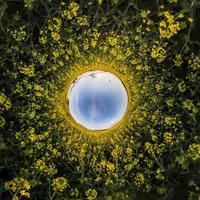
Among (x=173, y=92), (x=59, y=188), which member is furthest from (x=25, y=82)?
(x=173, y=92)

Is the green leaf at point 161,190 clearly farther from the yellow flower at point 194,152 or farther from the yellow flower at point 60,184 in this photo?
the yellow flower at point 60,184

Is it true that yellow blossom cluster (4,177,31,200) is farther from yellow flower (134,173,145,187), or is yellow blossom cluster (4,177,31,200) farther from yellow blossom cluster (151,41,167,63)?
yellow blossom cluster (151,41,167,63)

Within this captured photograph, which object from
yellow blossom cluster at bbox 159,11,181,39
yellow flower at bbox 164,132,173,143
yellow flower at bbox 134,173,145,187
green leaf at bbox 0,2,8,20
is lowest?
yellow flower at bbox 134,173,145,187

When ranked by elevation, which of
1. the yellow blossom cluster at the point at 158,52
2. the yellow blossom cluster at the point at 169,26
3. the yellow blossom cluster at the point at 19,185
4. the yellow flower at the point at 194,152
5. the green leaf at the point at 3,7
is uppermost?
the yellow blossom cluster at the point at 169,26

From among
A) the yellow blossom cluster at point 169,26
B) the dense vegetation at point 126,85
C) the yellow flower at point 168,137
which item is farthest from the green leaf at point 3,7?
the yellow flower at point 168,137

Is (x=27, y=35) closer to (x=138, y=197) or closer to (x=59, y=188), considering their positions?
(x=59, y=188)

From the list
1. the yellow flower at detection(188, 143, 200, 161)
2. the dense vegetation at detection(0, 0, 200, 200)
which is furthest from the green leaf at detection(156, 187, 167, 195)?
the yellow flower at detection(188, 143, 200, 161)

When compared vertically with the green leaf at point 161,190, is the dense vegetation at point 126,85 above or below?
above

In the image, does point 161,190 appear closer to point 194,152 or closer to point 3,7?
point 194,152
